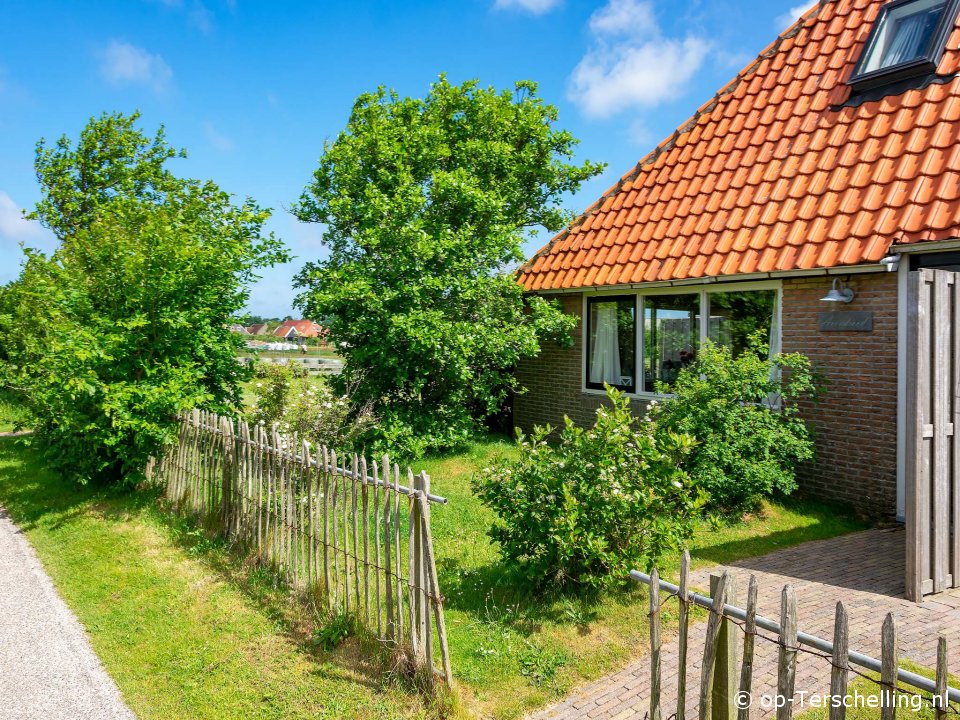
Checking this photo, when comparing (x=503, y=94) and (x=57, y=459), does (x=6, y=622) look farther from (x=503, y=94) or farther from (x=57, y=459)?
(x=503, y=94)

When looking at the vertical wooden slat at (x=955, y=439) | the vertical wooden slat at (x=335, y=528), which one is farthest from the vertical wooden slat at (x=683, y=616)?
the vertical wooden slat at (x=955, y=439)

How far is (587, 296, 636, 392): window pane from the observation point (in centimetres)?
1148

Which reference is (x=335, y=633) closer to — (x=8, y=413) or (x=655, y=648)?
(x=655, y=648)

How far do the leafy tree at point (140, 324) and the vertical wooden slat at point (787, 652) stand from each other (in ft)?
25.8

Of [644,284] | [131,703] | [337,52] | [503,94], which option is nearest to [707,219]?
[644,284]

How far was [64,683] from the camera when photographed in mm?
5020

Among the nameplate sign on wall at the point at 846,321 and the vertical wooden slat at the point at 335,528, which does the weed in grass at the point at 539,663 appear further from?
the nameplate sign on wall at the point at 846,321

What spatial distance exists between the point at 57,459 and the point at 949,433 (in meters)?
11.4

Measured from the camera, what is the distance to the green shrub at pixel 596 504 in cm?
511

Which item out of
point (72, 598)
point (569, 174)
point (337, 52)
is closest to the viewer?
point (72, 598)

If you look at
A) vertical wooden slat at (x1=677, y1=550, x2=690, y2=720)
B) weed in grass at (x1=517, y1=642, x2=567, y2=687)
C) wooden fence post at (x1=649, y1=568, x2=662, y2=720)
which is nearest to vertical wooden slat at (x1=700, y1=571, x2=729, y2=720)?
vertical wooden slat at (x1=677, y1=550, x2=690, y2=720)

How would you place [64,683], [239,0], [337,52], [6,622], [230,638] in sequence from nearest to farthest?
[64,683] < [230,638] < [6,622] < [337,52] < [239,0]

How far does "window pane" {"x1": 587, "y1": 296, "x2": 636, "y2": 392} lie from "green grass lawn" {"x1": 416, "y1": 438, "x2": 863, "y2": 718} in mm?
4311

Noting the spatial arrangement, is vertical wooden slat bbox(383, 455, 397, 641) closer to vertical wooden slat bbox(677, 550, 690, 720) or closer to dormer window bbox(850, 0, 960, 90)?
vertical wooden slat bbox(677, 550, 690, 720)
